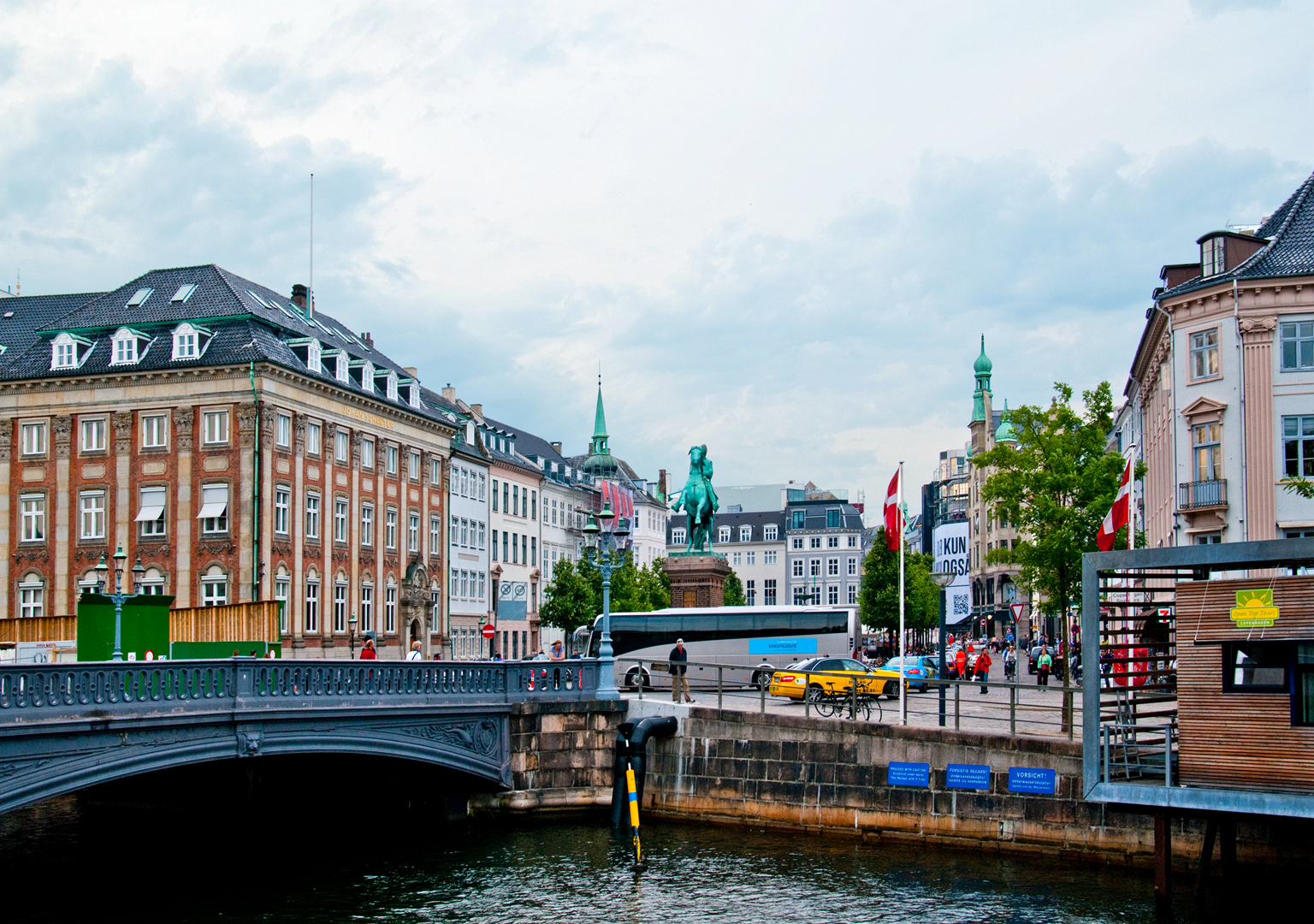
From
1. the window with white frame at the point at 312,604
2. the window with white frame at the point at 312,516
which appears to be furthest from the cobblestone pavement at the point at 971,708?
the window with white frame at the point at 312,516

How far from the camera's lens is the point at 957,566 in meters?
33.3

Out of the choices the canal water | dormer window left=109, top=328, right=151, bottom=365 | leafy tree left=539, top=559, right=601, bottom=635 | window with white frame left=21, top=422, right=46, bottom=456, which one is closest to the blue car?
the canal water

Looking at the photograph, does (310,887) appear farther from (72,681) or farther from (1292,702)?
(1292,702)

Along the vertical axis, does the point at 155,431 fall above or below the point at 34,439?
above

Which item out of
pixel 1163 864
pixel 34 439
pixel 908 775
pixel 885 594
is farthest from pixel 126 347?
pixel 885 594

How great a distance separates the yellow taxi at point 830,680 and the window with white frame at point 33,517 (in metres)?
37.2

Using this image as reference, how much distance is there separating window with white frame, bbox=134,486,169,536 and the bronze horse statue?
22.8 metres

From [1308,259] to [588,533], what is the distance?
27.7 meters

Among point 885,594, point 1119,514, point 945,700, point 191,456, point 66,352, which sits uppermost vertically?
point 66,352

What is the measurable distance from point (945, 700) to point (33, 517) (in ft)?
155

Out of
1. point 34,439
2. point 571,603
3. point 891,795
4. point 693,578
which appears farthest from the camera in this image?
point 571,603

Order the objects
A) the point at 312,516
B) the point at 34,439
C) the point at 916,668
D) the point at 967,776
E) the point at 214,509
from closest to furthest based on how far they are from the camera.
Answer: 1. the point at 967,776
2. the point at 916,668
3. the point at 214,509
4. the point at 34,439
5. the point at 312,516

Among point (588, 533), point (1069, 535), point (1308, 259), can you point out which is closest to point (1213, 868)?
point (588, 533)

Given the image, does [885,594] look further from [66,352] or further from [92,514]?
[66,352]
